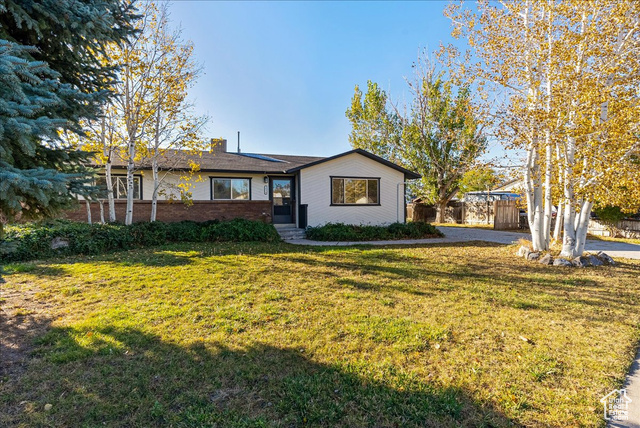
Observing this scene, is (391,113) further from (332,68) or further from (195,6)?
(195,6)

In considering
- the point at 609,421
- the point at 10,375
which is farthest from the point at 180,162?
the point at 609,421

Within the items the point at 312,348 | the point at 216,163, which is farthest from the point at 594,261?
the point at 216,163

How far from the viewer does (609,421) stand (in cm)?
226

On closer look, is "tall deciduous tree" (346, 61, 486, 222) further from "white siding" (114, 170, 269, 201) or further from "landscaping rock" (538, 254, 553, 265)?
"landscaping rock" (538, 254, 553, 265)

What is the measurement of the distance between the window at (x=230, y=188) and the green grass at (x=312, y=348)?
25.2 feet

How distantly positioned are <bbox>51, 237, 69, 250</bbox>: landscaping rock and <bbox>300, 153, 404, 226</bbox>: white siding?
26.2ft

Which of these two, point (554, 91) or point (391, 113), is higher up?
point (391, 113)

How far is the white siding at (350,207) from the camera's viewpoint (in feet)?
45.2

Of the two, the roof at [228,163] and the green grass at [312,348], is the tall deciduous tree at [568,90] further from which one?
the roof at [228,163]

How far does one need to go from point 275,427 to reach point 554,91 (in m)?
8.45

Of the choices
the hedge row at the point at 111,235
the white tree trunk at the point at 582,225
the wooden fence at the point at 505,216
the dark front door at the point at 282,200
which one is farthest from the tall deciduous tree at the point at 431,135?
the hedge row at the point at 111,235

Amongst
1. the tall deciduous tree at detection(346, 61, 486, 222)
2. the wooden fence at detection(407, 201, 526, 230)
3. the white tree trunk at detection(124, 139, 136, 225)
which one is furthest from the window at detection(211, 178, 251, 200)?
the wooden fence at detection(407, 201, 526, 230)

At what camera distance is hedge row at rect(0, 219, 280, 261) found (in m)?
7.91

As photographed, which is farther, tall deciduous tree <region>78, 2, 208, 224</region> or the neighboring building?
the neighboring building
